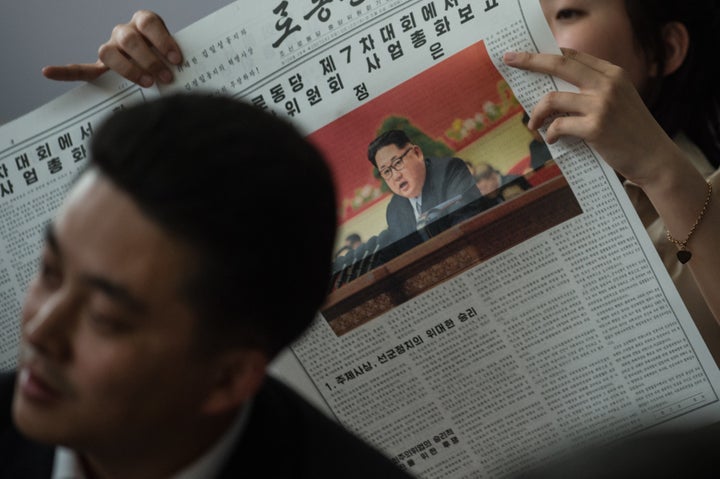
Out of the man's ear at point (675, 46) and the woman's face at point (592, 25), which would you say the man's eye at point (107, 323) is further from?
the man's ear at point (675, 46)

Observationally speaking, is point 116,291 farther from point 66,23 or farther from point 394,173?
point 66,23

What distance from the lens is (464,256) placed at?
2.81 feet

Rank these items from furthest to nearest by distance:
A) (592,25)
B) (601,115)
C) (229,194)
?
(592,25), (601,115), (229,194)

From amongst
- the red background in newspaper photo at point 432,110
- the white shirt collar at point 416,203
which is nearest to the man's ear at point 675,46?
the red background in newspaper photo at point 432,110

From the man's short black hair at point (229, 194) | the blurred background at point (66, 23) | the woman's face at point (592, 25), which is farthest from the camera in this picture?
the blurred background at point (66, 23)

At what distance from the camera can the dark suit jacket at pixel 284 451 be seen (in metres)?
0.62

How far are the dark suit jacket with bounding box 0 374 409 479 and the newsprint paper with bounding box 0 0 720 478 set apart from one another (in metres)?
0.21

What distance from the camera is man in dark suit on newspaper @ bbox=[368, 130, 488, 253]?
2.80 ft

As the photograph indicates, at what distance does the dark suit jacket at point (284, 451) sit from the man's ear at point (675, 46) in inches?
24.6

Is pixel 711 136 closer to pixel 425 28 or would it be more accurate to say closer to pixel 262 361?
pixel 425 28

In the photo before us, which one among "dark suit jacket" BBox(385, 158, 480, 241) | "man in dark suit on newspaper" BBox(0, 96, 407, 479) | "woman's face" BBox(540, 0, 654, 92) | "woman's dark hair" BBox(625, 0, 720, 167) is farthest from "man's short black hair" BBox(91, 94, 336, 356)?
"woman's dark hair" BBox(625, 0, 720, 167)

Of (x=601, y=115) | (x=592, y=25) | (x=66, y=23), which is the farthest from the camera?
(x=66, y=23)

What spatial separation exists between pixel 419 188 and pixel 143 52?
0.31 m

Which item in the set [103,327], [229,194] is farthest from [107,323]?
[229,194]
